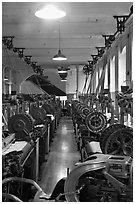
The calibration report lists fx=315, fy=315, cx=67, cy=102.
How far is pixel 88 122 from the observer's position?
209 inches

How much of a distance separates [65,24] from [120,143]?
4.85m

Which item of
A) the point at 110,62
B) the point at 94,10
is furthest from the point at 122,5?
the point at 110,62

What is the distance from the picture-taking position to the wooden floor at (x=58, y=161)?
5402 millimetres

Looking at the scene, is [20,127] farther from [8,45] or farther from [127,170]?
[8,45]

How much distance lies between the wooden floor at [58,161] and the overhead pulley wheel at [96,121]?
113cm

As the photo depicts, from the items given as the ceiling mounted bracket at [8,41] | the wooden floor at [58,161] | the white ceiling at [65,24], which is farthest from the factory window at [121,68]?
the ceiling mounted bracket at [8,41]

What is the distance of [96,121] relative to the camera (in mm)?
5312

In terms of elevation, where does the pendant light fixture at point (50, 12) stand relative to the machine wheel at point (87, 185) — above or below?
above

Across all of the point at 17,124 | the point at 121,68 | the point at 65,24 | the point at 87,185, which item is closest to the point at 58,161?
the point at 17,124

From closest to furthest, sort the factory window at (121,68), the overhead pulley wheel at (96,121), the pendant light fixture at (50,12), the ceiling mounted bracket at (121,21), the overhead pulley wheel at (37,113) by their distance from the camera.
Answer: the pendant light fixture at (50,12), the overhead pulley wheel at (96,121), the ceiling mounted bracket at (121,21), the overhead pulley wheel at (37,113), the factory window at (121,68)

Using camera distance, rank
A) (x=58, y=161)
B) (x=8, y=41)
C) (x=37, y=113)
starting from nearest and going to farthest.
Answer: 1. (x=58, y=161)
2. (x=37, y=113)
3. (x=8, y=41)

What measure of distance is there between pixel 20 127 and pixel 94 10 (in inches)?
103

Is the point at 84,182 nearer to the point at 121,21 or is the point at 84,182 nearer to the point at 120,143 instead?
the point at 120,143

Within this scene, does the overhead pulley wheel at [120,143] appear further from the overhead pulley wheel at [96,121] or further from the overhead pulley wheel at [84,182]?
the overhead pulley wheel at [96,121]
